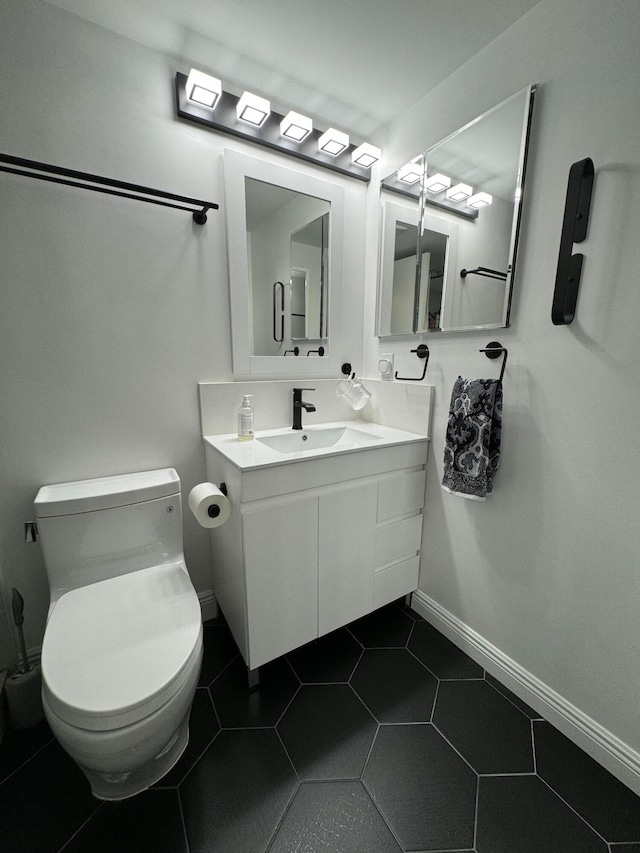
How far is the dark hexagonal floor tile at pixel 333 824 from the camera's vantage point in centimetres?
89

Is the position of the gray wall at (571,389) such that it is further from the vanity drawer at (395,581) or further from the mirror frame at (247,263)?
the mirror frame at (247,263)

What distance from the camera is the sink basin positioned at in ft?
5.16

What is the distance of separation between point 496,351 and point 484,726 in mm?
1303

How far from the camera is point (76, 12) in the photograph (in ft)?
3.68

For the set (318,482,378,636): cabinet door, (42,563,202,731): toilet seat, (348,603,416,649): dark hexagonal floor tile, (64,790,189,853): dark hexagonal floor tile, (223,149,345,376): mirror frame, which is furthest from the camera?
(348,603,416,649): dark hexagonal floor tile

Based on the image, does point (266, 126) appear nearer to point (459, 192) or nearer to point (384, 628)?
point (459, 192)

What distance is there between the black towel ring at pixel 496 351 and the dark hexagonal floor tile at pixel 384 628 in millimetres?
1215

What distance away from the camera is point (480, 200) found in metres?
1.29

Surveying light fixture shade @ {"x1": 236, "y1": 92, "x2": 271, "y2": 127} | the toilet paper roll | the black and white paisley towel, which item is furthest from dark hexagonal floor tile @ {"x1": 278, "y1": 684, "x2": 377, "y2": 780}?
light fixture shade @ {"x1": 236, "y1": 92, "x2": 271, "y2": 127}

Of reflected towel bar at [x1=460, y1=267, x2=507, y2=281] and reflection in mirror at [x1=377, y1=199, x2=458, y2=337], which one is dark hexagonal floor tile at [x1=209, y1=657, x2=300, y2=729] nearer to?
reflection in mirror at [x1=377, y1=199, x2=458, y2=337]

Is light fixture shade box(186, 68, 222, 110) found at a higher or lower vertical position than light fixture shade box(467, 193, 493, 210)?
higher

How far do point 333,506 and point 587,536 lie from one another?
0.82 meters

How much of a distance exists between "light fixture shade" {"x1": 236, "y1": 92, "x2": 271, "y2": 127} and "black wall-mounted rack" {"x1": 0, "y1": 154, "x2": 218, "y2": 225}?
40 cm

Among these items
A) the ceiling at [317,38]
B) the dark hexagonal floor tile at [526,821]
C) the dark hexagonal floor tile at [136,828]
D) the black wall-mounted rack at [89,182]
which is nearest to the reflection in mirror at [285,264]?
the black wall-mounted rack at [89,182]
